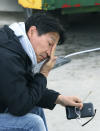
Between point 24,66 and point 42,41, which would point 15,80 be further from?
point 42,41

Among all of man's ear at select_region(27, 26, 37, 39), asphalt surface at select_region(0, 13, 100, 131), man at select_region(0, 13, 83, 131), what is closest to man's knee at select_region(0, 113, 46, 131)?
man at select_region(0, 13, 83, 131)

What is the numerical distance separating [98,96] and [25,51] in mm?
1616

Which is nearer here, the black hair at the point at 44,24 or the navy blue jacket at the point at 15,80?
the navy blue jacket at the point at 15,80

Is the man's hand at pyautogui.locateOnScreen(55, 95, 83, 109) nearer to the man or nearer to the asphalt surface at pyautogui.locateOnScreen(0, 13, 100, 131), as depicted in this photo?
the man

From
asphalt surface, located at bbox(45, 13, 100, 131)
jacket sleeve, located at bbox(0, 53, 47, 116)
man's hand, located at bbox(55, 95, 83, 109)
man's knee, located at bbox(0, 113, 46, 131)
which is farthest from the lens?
asphalt surface, located at bbox(45, 13, 100, 131)

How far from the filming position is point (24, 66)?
191 centimetres

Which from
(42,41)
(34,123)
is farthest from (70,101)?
(42,41)

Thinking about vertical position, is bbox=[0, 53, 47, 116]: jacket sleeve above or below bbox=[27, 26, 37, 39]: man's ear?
below

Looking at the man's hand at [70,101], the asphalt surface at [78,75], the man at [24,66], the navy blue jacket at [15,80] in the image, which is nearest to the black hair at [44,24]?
the man at [24,66]

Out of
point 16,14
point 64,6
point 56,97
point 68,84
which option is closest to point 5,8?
point 16,14

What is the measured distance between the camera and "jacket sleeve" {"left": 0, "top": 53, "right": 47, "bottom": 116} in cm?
175

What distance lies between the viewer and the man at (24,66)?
177cm

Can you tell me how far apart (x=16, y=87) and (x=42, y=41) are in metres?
0.30

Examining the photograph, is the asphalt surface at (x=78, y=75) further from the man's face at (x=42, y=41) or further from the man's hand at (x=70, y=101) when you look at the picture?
the man's face at (x=42, y=41)
